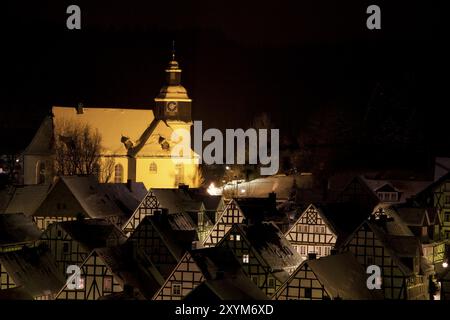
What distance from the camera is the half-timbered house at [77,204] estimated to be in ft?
246

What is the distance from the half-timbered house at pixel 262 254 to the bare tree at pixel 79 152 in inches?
1301

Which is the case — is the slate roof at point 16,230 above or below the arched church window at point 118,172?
above

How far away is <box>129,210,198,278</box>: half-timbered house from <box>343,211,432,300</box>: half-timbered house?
660 centimetres

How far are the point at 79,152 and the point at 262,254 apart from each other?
125 feet

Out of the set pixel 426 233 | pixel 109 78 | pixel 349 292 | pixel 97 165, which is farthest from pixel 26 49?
pixel 349 292

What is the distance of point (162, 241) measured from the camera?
62.2 m

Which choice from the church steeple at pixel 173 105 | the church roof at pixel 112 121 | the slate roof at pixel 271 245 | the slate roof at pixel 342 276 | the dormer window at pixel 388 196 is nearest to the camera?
the slate roof at pixel 342 276

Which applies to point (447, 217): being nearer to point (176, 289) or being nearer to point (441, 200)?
point (441, 200)

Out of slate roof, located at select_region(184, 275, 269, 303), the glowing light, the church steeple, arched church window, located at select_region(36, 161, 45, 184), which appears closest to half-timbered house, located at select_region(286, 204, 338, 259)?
slate roof, located at select_region(184, 275, 269, 303)

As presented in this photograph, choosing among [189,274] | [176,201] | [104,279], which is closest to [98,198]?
[176,201]

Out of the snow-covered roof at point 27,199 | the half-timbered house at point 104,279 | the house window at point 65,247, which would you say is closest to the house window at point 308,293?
the half-timbered house at point 104,279

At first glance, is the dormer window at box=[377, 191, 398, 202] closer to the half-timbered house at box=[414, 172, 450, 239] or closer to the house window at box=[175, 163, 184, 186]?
the half-timbered house at box=[414, 172, 450, 239]

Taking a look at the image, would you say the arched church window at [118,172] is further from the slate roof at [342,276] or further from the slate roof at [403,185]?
the slate roof at [342,276]
